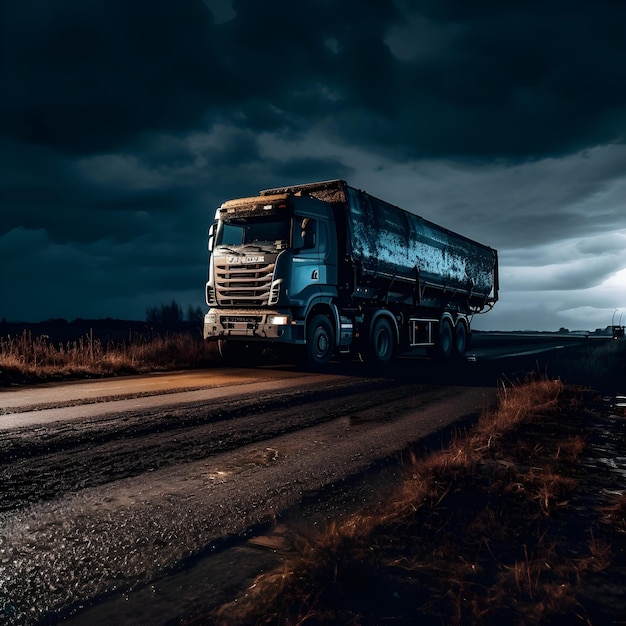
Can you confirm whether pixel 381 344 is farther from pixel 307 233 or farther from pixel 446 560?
pixel 446 560

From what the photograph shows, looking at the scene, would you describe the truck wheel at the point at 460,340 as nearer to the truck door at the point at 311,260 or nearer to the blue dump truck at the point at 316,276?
the blue dump truck at the point at 316,276

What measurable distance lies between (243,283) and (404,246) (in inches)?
231

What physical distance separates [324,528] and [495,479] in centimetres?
159

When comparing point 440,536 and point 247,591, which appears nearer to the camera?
point 247,591

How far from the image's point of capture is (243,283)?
515 inches

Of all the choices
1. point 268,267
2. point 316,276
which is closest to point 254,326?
point 268,267

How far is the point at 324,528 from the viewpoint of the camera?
3332 mm

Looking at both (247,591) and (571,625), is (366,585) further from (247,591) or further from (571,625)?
(571,625)

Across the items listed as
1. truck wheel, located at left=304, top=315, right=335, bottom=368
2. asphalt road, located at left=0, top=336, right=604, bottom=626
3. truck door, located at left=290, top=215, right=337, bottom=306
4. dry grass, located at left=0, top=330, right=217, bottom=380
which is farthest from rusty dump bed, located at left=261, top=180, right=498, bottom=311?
asphalt road, located at left=0, top=336, right=604, bottom=626

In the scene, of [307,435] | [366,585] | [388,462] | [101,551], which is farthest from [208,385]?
[366,585]

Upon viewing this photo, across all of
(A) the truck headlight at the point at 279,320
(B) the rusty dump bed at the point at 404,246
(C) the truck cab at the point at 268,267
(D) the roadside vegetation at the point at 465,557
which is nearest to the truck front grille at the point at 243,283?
(C) the truck cab at the point at 268,267

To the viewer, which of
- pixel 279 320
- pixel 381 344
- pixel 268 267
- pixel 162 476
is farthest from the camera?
pixel 381 344

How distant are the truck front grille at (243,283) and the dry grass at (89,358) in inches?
108

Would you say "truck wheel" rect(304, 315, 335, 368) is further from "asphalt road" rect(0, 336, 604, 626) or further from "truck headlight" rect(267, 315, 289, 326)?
"asphalt road" rect(0, 336, 604, 626)
